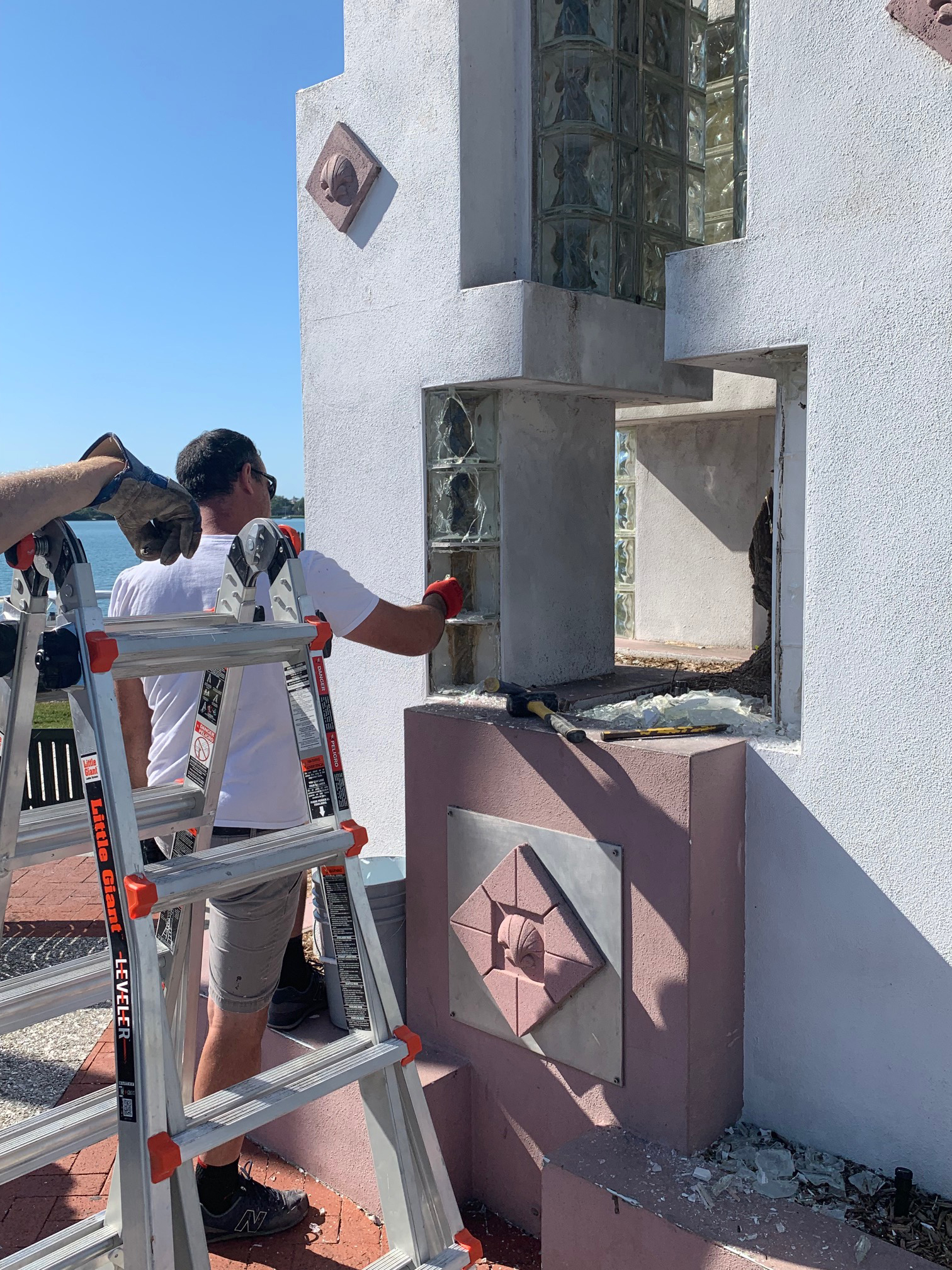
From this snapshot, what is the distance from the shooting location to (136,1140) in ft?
5.12

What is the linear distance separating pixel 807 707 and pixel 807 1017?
0.81m

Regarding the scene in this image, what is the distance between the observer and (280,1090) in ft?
5.70

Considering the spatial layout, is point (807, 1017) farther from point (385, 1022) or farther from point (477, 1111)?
point (385, 1022)

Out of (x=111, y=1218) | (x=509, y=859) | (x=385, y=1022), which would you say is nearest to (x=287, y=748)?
(x=509, y=859)

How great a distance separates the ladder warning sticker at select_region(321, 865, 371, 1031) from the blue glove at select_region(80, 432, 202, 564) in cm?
71

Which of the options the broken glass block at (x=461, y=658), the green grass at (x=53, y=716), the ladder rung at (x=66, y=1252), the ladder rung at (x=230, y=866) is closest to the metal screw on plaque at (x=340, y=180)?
the broken glass block at (x=461, y=658)

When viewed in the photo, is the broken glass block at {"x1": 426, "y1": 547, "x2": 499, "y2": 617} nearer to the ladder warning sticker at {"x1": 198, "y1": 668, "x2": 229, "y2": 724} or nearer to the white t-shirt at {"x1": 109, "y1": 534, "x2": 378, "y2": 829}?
the white t-shirt at {"x1": 109, "y1": 534, "x2": 378, "y2": 829}

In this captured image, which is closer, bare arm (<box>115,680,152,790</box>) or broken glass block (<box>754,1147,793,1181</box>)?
broken glass block (<box>754,1147,793,1181</box>)

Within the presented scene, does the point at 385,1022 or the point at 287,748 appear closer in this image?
the point at 385,1022

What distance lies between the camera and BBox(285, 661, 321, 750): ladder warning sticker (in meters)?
2.04

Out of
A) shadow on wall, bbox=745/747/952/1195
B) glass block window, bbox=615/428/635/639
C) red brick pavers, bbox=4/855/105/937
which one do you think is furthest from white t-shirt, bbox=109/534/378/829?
glass block window, bbox=615/428/635/639

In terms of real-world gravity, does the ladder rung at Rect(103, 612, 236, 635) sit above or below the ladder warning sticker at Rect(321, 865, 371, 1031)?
above

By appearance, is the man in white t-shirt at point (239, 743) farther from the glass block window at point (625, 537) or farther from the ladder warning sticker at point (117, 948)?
the glass block window at point (625, 537)

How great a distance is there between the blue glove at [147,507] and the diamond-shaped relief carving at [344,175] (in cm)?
220
